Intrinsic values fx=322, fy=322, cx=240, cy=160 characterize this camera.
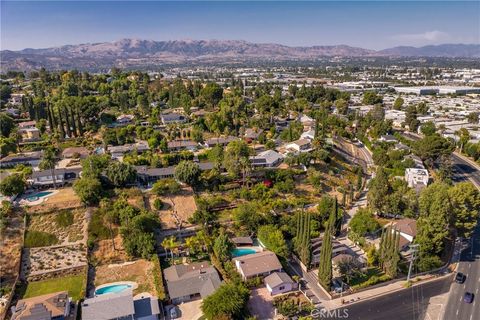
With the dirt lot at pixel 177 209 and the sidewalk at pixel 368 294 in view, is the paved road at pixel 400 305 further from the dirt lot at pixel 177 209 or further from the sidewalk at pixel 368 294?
the dirt lot at pixel 177 209

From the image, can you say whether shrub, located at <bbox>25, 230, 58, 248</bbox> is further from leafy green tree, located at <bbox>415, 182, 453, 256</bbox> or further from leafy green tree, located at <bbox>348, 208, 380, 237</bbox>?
leafy green tree, located at <bbox>415, 182, 453, 256</bbox>

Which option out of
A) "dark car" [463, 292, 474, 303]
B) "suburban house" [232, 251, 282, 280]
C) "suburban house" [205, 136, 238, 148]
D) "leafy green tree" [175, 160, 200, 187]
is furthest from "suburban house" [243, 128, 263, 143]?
"dark car" [463, 292, 474, 303]

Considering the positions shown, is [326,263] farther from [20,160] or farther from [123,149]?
[20,160]

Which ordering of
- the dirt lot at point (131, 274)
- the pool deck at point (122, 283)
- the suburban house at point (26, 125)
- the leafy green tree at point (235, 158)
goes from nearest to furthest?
1. the pool deck at point (122, 283)
2. the dirt lot at point (131, 274)
3. the leafy green tree at point (235, 158)
4. the suburban house at point (26, 125)

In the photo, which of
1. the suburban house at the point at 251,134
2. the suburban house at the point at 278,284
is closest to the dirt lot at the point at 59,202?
the suburban house at the point at 278,284

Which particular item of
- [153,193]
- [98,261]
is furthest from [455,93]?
[98,261]
